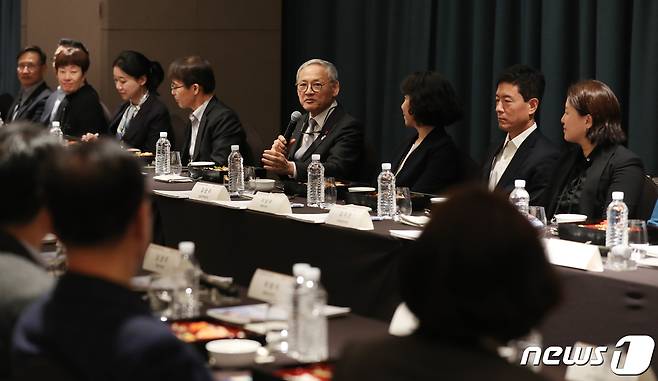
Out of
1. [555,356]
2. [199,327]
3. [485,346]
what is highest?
[485,346]

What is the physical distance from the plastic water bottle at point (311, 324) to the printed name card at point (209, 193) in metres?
2.30

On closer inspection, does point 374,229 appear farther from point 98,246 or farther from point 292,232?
point 98,246

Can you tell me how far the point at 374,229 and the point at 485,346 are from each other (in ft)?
7.99

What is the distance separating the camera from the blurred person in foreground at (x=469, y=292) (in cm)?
133

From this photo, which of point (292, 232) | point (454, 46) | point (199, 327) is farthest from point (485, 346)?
point (454, 46)

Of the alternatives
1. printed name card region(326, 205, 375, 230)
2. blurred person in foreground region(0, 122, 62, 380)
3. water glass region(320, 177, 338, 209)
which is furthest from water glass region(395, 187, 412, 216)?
blurred person in foreground region(0, 122, 62, 380)

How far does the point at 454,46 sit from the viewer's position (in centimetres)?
680

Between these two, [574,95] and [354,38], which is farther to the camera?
[354,38]

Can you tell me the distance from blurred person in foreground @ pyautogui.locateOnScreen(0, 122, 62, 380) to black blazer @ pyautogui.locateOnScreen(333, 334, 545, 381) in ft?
2.20

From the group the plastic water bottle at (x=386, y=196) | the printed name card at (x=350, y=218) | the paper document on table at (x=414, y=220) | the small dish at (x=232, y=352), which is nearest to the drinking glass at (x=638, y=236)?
the paper document on table at (x=414, y=220)

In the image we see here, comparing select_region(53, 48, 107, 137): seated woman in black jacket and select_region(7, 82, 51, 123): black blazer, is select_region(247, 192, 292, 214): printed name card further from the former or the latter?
select_region(7, 82, 51, 123): black blazer

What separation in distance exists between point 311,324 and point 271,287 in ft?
1.39

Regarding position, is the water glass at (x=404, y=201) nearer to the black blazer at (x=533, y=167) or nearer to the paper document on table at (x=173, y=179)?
the black blazer at (x=533, y=167)

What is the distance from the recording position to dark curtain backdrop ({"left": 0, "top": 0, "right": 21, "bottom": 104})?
9930 millimetres
